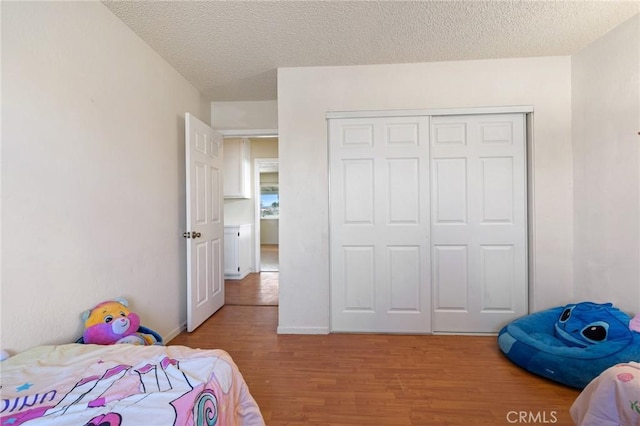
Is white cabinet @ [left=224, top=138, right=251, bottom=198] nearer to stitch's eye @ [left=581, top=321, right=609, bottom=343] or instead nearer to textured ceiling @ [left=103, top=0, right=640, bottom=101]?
textured ceiling @ [left=103, top=0, right=640, bottom=101]

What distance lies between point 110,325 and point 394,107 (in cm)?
267

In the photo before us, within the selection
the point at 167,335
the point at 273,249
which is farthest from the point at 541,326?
the point at 273,249

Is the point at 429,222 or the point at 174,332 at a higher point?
the point at 429,222

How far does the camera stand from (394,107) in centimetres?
252

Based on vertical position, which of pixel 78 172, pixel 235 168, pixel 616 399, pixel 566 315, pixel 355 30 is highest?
pixel 355 30

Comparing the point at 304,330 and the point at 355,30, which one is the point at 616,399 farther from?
the point at 355,30

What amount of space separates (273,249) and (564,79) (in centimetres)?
709

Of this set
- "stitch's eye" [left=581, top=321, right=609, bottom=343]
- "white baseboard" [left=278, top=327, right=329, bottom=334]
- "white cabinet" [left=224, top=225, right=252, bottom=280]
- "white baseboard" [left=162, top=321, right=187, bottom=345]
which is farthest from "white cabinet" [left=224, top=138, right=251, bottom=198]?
"stitch's eye" [left=581, top=321, right=609, bottom=343]

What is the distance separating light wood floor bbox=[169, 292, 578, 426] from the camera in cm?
153

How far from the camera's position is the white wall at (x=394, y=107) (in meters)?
2.44

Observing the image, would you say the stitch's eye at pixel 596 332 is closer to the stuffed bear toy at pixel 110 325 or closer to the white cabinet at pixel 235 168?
the stuffed bear toy at pixel 110 325

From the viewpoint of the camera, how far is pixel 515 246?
2496mm

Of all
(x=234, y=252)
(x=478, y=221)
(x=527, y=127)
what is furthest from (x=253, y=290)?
(x=527, y=127)

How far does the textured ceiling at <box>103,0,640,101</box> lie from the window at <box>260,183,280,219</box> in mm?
6323
